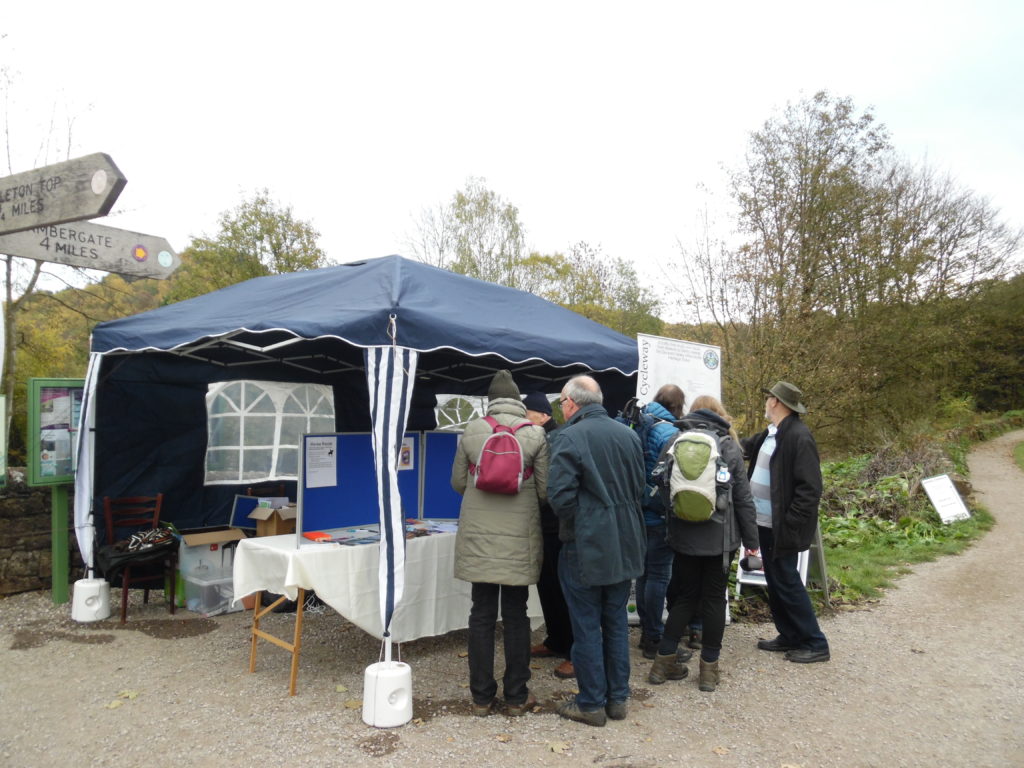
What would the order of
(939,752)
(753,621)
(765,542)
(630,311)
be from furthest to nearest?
(630,311), (753,621), (765,542), (939,752)

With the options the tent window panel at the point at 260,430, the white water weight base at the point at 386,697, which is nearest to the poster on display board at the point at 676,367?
the white water weight base at the point at 386,697

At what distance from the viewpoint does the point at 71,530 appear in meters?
5.84

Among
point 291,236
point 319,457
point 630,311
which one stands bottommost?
point 319,457

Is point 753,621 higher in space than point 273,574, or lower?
lower

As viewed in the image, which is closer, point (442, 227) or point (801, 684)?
point (801, 684)

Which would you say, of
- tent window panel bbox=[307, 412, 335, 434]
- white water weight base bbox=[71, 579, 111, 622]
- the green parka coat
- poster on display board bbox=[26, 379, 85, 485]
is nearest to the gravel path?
white water weight base bbox=[71, 579, 111, 622]

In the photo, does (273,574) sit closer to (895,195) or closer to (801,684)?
(801,684)

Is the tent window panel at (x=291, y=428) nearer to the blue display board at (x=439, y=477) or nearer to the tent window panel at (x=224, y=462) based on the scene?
the tent window panel at (x=224, y=462)

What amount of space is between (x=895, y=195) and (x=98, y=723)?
1724 cm

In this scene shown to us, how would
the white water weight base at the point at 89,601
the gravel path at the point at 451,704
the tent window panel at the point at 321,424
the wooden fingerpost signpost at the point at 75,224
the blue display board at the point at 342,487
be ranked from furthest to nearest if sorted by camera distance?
1. the tent window panel at the point at 321,424
2. the white water weight base at the point at 89,601
3. the blue display board at the point at 342,487
4. the gravel path at the point at 451,704
5. the wooden fingerpost signpost at the point at 75,224

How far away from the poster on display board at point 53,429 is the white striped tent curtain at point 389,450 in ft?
10.0

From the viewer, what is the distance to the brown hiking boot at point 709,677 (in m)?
3.83

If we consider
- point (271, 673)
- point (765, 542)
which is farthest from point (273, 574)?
point (765, 542)

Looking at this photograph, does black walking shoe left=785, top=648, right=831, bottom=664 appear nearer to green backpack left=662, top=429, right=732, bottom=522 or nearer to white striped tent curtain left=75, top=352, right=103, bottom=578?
Answer: green backpack left=662, top=429, right=732, bottom=522
